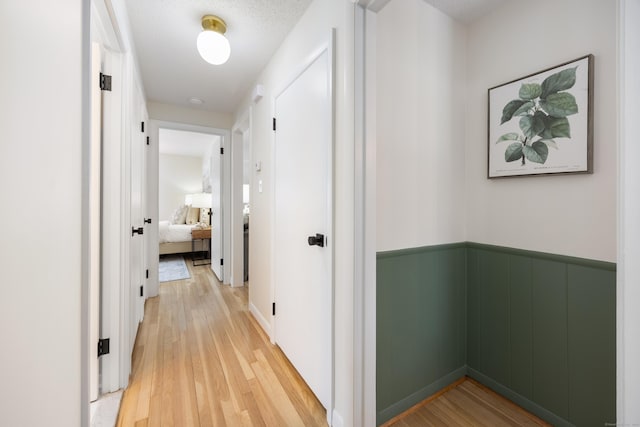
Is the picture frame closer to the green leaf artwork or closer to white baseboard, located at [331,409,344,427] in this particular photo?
the green leaf artwork

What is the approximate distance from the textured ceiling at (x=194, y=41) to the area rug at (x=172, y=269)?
251 centimetres

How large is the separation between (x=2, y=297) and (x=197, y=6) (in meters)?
1.90

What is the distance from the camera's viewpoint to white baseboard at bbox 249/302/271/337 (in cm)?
230

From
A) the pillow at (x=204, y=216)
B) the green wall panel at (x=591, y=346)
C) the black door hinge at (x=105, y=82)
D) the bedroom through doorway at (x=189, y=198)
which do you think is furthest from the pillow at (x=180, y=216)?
the green wall panel at (x=591, y=346)

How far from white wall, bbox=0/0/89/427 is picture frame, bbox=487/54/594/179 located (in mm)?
2002

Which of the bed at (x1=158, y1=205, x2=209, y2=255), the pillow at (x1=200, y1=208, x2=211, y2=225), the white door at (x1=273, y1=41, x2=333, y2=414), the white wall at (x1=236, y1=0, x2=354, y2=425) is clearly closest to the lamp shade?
the pillow at (x1=200, y1=208, x2=211, y2=225)

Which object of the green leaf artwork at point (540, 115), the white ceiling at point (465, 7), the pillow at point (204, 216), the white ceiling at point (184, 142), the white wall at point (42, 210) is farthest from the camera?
the pillow at point (204, 216)

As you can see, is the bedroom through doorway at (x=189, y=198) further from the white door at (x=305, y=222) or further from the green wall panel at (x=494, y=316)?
the green wall panel at (x=494, y=316)

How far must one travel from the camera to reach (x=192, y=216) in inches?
239

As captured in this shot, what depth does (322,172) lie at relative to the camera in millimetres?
1515

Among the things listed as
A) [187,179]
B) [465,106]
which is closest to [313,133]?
[465,106]

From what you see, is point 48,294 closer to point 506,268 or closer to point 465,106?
point 506,268

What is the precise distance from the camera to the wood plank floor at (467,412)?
4.71 feet

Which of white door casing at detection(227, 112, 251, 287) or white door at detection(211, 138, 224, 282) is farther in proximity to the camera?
white door at detection(211, 138, 224, 282)
